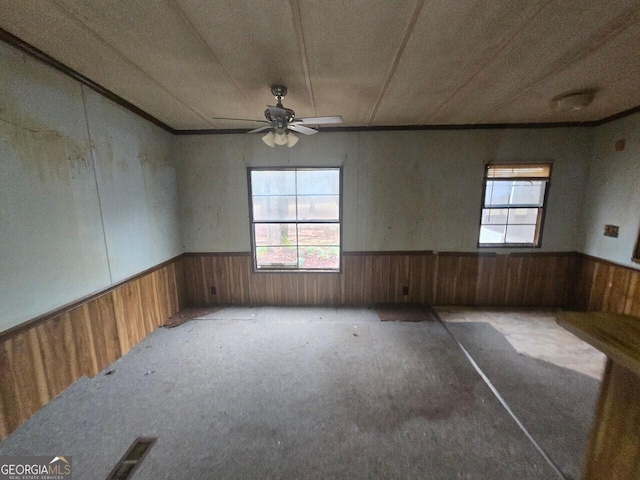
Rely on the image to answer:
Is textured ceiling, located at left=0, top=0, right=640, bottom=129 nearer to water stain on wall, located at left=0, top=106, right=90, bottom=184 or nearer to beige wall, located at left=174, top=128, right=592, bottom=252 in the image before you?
water stain on wall, located at left=0, top=106, right=90, bottom=184

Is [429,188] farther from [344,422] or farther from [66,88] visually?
[66,88]

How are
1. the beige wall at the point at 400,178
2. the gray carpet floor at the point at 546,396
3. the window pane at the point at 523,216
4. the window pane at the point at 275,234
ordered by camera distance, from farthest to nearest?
the window pane at the point at 275,234
the window pane at the point at 523,216
the beige wall at the point at 400,178
the gray carpet floor at the point at 546,396

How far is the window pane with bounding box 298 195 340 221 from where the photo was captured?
3.54 m

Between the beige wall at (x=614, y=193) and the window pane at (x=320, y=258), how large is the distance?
11.1 ft

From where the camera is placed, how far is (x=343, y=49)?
1.69 m

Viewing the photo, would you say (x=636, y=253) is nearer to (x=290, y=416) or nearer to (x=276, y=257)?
(x=290, y=416)

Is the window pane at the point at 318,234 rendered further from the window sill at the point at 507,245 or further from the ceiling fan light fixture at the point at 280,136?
the window sill at the point at 507,245

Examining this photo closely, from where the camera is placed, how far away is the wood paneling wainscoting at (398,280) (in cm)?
352

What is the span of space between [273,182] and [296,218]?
0.62m

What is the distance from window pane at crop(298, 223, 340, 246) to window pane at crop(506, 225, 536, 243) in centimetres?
248

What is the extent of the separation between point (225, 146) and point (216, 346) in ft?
8.68

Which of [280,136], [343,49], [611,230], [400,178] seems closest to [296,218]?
[280,136]

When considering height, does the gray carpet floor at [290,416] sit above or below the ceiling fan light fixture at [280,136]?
below

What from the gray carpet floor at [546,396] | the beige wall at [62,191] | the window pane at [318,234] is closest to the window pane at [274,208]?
the window pane at [318,234]
